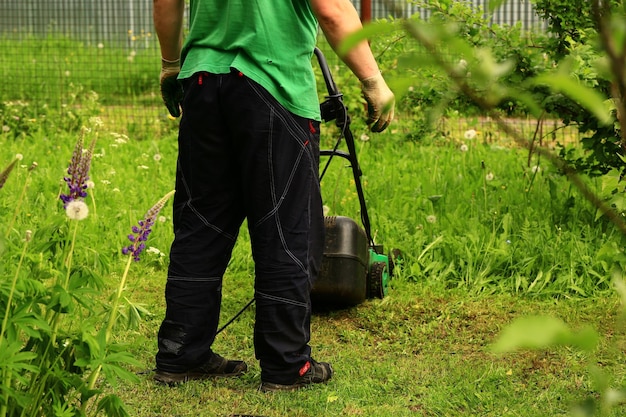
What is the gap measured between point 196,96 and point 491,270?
1956 mm

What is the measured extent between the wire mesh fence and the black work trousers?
4604 millimetres

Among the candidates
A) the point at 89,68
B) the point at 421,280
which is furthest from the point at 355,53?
the point at 89,68

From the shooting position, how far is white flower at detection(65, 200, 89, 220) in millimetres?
2105

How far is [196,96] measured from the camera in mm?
3055

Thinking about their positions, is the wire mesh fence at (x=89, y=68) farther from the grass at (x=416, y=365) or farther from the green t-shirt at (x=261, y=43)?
the green t-shirt at (x=261, y=43)

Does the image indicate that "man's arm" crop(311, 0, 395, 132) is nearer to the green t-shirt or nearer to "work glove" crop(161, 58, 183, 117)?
the green t-shirt

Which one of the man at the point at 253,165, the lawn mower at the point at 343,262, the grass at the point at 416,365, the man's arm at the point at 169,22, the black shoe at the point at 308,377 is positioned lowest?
the grass at the point at 416,365

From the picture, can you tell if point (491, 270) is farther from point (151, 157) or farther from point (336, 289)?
point (151, 157)

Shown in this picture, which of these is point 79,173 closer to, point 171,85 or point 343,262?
point 171,85

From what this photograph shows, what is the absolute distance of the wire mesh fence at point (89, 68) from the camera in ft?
27.0

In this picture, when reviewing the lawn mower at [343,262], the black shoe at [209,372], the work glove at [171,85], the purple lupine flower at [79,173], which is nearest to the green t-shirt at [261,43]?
the work glove at [171,85]

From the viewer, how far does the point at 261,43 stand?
9.74 ft

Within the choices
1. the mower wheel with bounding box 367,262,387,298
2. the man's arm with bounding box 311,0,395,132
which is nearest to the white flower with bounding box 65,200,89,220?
the man's arm with bounding box 311,0,395,132

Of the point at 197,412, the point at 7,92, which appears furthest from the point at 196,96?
the point at 7,92
